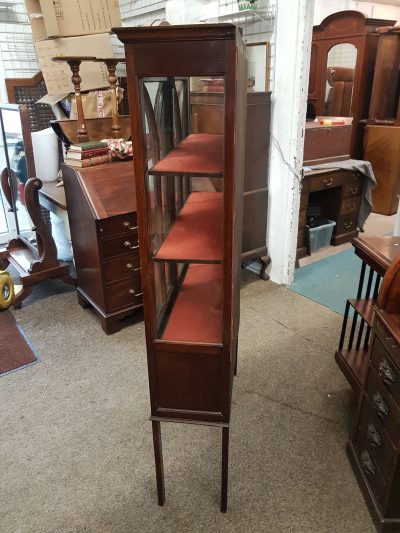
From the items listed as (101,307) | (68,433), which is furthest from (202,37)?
(101,307)

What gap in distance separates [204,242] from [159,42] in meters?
0.54

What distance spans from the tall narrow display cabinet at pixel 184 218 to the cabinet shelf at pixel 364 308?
26.3 inches

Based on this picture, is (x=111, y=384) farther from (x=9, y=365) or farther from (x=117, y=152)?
(x=117, y=152)

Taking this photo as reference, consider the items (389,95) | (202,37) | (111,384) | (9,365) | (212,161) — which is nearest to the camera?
(202,37)

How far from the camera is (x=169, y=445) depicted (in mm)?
1755

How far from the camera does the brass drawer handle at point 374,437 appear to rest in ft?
4.57

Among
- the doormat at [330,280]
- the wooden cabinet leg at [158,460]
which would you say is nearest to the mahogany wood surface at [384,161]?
the doormat at [330,280]

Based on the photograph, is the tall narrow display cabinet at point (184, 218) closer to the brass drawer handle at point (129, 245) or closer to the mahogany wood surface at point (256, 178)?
the brass drawer handle at point (129, 245)

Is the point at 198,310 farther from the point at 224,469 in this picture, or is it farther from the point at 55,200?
the point at 55,200

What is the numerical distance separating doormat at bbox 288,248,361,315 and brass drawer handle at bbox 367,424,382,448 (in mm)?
1277

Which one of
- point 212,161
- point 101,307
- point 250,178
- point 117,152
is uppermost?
point 212,161

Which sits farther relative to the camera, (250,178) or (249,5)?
(250,178)

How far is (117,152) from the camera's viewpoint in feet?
8.25

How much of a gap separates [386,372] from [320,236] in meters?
2.39
